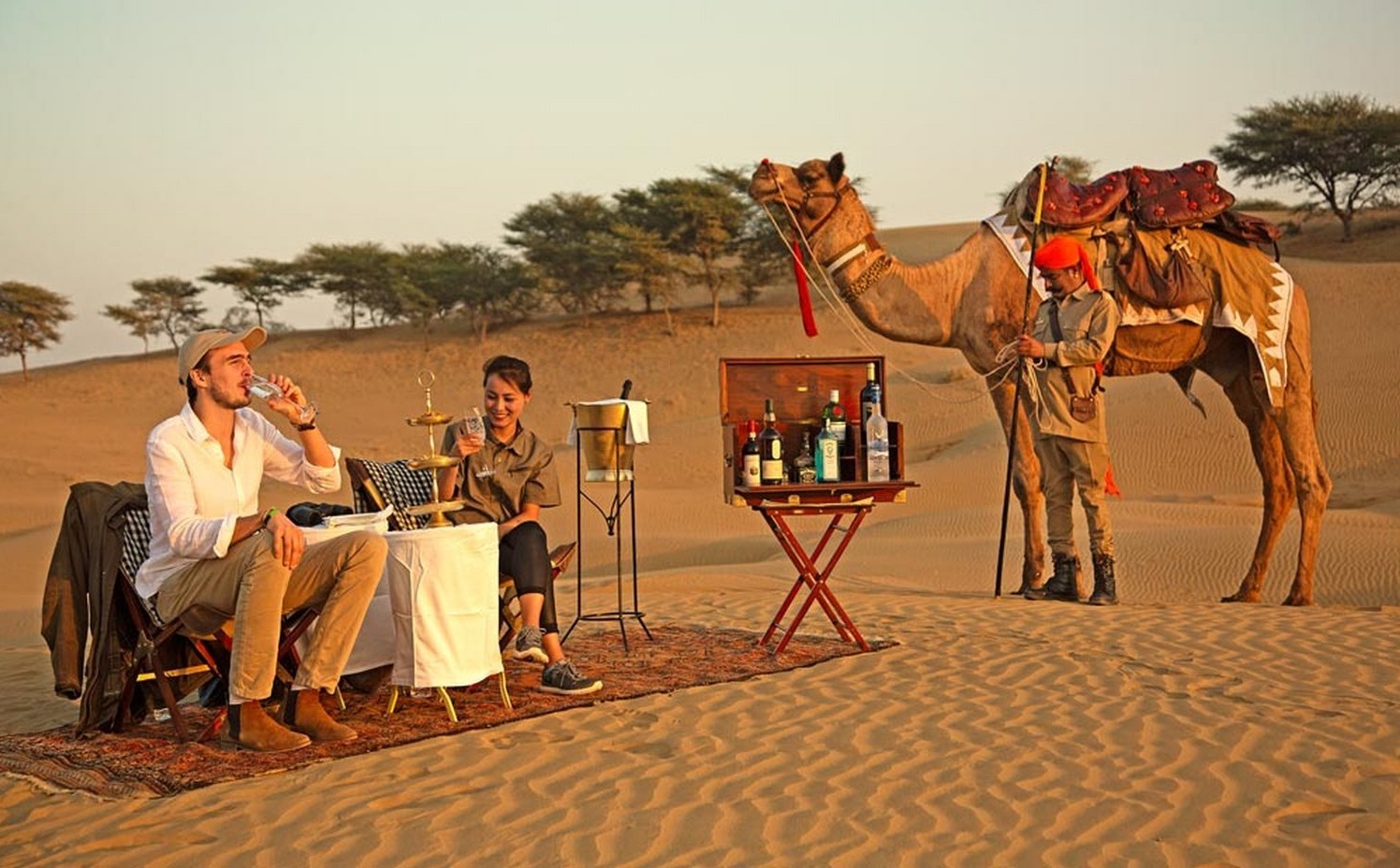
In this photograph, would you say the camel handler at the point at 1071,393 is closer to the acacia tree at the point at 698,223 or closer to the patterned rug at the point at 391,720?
the patterned rug at the point at 391,720

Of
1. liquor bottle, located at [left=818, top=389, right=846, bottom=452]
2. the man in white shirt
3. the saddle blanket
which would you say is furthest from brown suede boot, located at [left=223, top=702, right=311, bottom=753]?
the saddle blanket

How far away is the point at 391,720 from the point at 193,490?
140cm

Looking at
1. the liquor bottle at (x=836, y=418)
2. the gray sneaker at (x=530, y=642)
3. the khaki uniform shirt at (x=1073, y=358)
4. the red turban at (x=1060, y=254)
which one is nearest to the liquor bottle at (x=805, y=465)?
the liquor bottle at (x=836, y=418)

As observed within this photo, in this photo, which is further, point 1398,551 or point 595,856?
point 1398,551

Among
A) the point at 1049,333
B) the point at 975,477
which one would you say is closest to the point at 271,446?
the point at 1049,333

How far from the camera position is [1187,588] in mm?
13500

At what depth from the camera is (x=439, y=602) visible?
644 cm

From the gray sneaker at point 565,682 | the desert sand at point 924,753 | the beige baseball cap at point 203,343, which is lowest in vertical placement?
the desert sand at point 924,753

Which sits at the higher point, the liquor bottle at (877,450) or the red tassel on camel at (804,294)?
the red tassel on camel at (804,294)

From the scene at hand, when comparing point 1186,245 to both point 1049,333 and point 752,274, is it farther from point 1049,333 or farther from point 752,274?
point 752,274

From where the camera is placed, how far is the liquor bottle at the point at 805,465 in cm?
802

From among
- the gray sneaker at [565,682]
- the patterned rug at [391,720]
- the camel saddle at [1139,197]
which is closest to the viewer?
the patterned rug at [391,720]

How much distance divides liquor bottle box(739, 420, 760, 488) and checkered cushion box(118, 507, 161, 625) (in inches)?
121

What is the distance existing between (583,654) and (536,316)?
4217 centimetres
